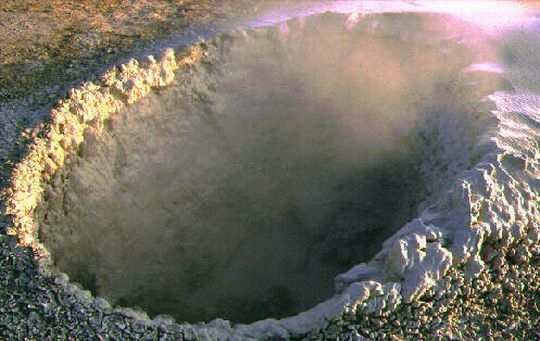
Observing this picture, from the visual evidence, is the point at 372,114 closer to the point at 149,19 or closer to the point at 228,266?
the point at 228,266

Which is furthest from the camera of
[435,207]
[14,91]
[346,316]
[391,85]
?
[391,85]

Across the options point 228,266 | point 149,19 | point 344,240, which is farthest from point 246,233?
point 149,19

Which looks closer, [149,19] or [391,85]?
[391,85]

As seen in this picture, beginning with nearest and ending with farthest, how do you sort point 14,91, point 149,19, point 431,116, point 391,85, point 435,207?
point 435,207, point 14,91, point 431,116, point 391,85, point 149,19

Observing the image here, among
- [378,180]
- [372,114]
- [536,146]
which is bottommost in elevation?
[378,180]

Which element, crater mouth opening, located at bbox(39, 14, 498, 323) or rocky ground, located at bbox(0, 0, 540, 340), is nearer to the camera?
rocky ground, located at bbox(0, 0, 540, 340)

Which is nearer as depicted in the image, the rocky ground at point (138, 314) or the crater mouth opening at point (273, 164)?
the rocky ground at point (138, 314)

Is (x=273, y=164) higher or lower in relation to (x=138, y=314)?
lower

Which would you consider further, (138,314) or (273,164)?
(273,164)
